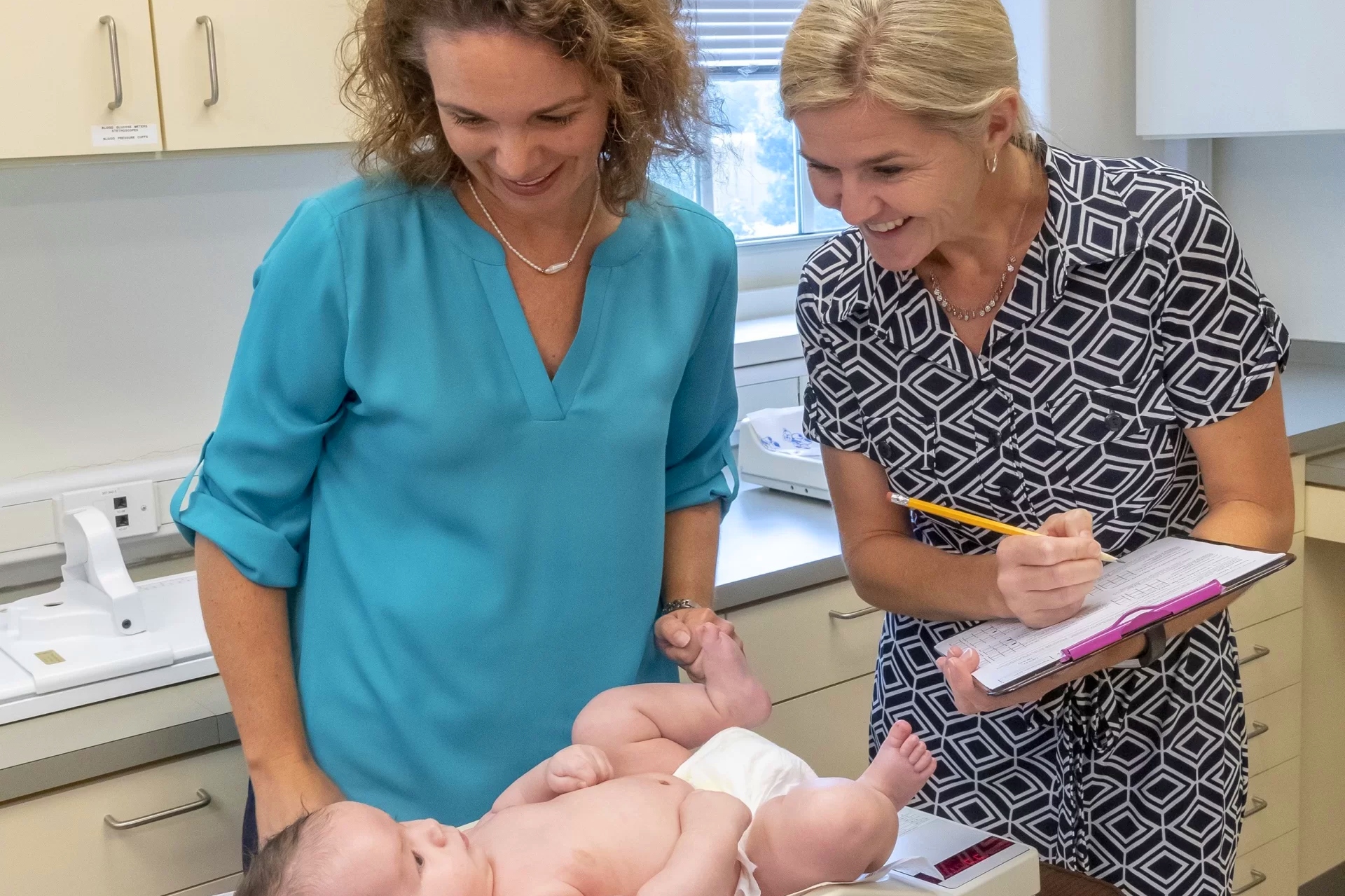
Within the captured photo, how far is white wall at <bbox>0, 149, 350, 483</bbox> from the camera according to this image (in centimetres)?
208

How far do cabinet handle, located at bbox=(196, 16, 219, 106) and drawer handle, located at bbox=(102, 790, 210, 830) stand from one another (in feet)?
3.05

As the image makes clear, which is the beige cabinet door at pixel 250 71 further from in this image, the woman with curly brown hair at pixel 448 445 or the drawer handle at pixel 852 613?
the drawer handle at pixel 852 613

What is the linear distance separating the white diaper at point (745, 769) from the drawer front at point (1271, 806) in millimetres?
1757

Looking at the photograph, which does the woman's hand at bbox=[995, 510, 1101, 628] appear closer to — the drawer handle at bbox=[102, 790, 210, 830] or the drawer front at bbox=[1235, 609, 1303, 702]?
the drawer handle at bbox=[102, 790, 210, 830]

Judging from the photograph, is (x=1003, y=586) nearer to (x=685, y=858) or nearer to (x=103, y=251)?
(x=685, y=858)

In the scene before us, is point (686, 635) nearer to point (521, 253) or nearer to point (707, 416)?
point (707, 416)

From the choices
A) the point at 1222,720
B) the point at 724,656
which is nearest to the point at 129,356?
the point at 724,656

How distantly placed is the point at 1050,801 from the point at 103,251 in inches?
65.2

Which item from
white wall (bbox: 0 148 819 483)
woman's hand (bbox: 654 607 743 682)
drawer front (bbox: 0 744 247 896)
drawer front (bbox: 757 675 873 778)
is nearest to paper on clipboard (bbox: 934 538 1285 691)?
woman's hand (bbox: 654 607 743 682)

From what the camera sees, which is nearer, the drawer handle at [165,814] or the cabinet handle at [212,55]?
the drawer handle at [165,814]

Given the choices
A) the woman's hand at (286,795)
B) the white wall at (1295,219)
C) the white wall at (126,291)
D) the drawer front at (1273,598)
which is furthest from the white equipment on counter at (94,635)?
the white wall at (1295,219)

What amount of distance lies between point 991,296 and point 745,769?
538 mm

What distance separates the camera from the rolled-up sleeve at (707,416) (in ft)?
4.63

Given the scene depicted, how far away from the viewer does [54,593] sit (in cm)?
191
